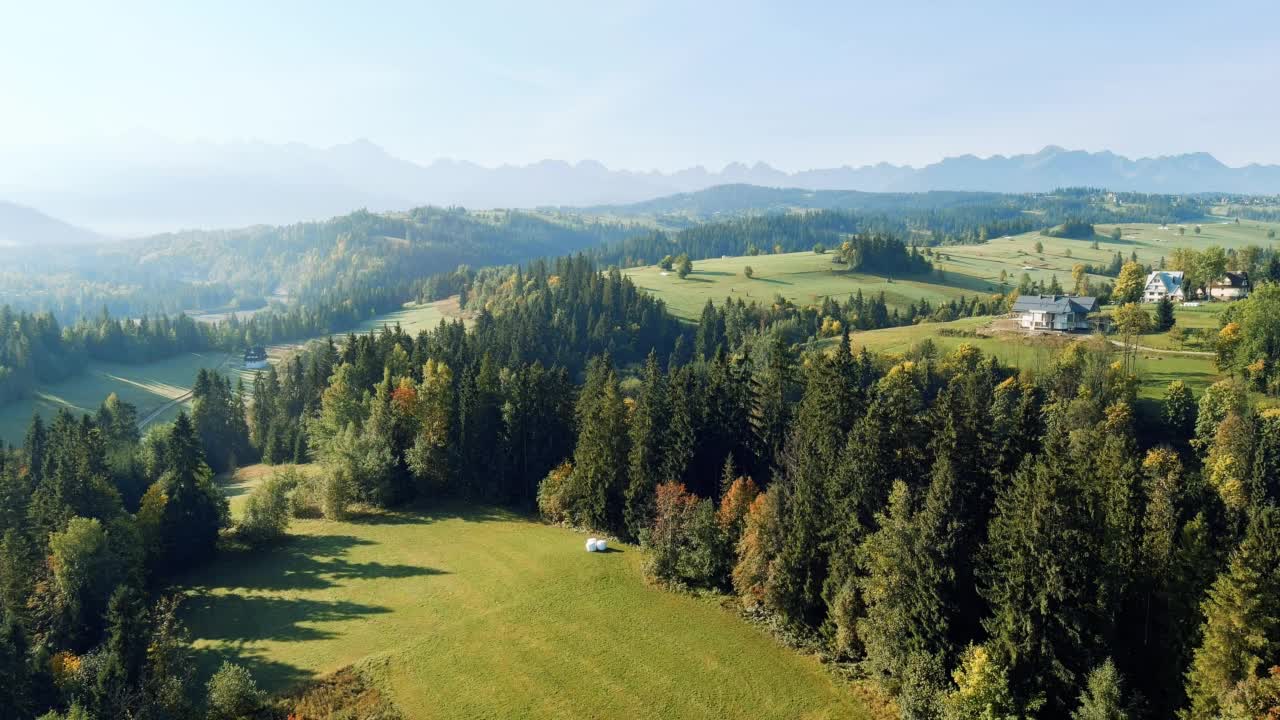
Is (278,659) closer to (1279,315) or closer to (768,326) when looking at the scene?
(1279,315)

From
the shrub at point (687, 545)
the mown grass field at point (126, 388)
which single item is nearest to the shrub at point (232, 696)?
the shrub at point (687, 545)

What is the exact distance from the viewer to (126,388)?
151625 mm

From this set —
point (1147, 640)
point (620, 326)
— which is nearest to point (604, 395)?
point (1147, 640)

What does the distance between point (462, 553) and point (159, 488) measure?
2760 centimetres

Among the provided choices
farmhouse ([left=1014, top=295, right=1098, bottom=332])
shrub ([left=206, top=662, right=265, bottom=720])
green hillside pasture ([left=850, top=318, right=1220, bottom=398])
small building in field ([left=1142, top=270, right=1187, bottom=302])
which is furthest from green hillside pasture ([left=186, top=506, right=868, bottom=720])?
small building in field ([left=1142, top=270, right=1187, bottom=302])

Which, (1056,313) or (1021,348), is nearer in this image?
(1021,348)

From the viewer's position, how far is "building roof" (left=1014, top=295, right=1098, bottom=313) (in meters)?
117

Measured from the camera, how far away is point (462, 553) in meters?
61.1

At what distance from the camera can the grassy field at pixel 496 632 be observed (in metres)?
39.7

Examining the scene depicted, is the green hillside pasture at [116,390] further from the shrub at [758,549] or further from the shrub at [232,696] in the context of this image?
the shrub at [758,549]

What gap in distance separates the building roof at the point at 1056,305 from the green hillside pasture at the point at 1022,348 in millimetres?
6031

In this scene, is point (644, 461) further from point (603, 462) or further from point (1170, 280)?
point (1170, 280)

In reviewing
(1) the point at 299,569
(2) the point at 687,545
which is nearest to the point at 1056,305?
(2) the point at 687,545

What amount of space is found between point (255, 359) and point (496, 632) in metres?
158
